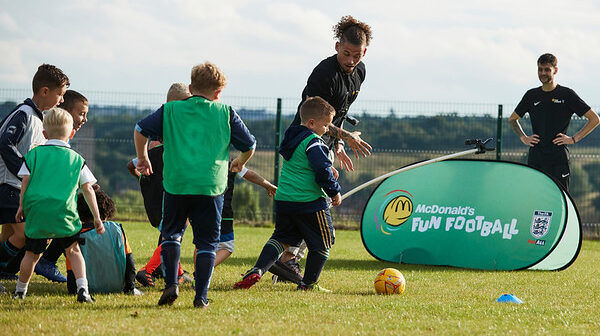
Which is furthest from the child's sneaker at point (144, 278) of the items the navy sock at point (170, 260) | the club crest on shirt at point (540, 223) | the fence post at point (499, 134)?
the fence post at point (499, 134)

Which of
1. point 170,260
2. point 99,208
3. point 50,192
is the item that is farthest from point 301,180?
point 50,192

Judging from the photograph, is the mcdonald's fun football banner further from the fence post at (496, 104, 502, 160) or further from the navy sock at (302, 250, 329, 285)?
the fence post at (496, 104, 502, 160)

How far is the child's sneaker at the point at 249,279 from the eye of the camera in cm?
580

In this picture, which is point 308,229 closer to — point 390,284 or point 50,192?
point 390,284

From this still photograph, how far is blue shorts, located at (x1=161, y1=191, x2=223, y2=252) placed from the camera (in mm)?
4914

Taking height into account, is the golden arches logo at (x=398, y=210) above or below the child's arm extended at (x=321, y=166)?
below

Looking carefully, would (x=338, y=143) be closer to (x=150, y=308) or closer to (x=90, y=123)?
(x=150, y=308)

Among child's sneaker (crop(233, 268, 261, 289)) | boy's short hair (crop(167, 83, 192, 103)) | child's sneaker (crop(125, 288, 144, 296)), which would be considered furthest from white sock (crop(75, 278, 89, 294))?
boy's short hair (crop(167, 83, 192, 103))

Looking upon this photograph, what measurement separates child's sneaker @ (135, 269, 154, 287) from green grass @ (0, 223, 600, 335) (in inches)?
6.5

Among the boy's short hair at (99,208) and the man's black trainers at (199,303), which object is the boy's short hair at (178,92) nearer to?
the boy's short hair at (99,208)

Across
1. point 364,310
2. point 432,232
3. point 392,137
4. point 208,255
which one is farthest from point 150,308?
point 392,137

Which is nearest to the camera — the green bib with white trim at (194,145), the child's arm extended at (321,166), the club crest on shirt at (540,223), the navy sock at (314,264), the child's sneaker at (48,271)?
the green bib with white trim at (194,145)

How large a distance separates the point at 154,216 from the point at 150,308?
4.50 ft

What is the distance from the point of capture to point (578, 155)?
44.5 feet
